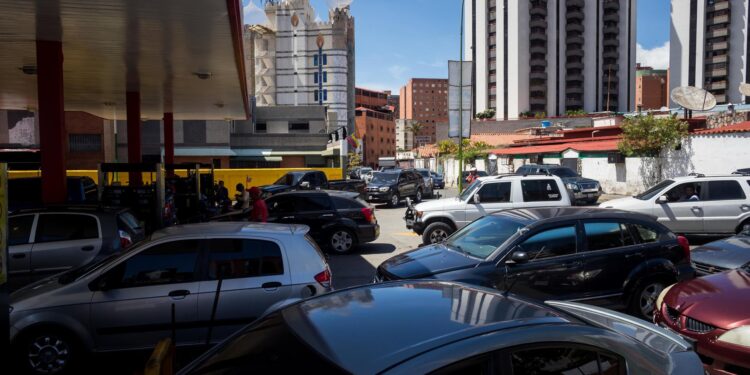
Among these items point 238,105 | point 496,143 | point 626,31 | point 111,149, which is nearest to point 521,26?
point 626,31

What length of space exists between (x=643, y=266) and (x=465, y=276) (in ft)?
8.09

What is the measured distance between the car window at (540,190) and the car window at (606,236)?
18.4 feet

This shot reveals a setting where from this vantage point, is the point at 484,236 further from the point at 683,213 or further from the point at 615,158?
the point at 615,158

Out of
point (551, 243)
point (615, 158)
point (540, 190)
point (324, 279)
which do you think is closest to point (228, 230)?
point (324, 279)

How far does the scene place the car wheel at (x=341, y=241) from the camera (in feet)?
41.1

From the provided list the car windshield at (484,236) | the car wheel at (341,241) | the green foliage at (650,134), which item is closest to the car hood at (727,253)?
the car windshield at (484,236)

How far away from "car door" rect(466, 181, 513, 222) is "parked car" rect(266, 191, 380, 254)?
237cm

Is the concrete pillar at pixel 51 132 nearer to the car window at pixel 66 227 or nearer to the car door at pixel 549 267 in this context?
the car window at pixel 66 227

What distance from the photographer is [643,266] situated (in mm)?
6758

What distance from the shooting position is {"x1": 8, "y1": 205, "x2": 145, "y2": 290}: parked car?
25.2 ft

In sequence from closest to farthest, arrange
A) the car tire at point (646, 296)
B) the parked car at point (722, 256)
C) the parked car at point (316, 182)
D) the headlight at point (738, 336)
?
the headlight at point (738, 336) < the car tire at point (646, 296) < the parked car at point (722, 256) < the parked car at point (316, 182)

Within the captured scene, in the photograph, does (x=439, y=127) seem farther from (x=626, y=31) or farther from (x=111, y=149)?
(x=111, y=149)

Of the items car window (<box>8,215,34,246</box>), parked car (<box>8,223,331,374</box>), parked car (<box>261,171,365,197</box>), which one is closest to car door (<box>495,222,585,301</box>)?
parked car (<box>8,223,331,374</box>)

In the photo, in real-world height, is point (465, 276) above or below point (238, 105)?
below
